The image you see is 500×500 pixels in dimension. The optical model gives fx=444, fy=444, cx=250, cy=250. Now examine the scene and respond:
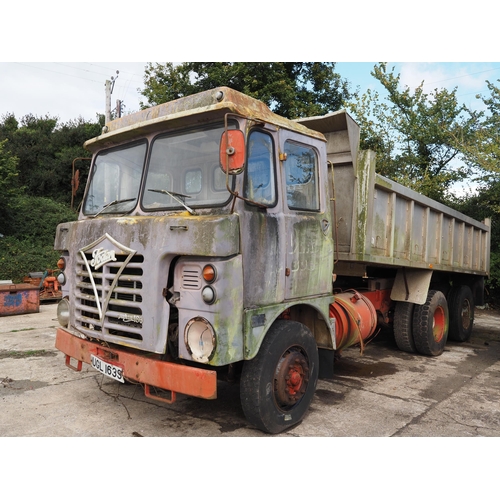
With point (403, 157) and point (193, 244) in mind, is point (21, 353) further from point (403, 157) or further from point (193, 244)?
point (403, 157)

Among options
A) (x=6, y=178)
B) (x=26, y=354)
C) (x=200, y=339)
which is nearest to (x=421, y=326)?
(x=200, y=339)

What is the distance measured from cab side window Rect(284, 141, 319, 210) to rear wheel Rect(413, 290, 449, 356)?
11.5ft

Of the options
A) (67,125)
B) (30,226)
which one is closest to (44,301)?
(30,226)

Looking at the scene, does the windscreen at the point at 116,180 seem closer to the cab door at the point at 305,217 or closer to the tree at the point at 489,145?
the cab door at the point at 305,217

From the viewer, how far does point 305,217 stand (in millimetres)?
4086

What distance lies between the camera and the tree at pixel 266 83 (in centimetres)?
1471

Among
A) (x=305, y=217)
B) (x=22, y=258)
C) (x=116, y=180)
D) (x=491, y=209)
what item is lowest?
(x=22, y=258)

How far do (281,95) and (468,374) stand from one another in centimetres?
1142

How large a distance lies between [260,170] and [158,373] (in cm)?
178

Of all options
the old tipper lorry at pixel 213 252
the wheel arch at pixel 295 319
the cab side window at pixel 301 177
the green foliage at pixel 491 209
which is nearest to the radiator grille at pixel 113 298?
the old tipper lorry at pixel 213 252

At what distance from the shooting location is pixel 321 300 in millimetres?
4277

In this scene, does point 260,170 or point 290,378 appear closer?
point 260,170

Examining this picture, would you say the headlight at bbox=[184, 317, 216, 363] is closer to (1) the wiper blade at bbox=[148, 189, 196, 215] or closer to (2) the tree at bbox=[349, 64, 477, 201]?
(1) the wiper blade at bbox=[148, 189, 196, 215]

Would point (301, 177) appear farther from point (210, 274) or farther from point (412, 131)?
point (412, 131)
